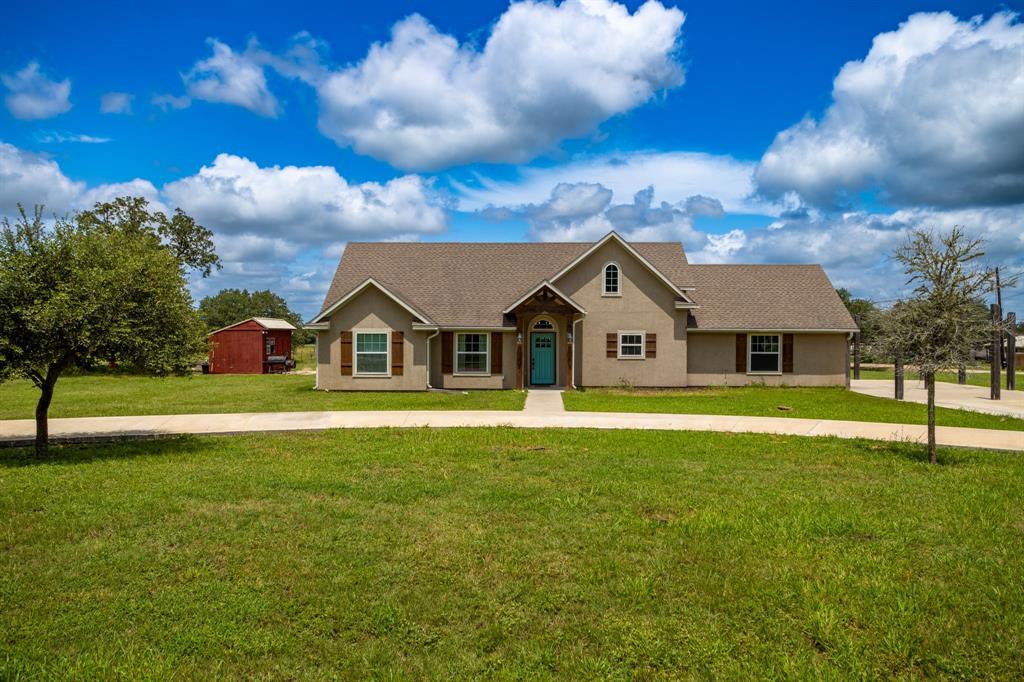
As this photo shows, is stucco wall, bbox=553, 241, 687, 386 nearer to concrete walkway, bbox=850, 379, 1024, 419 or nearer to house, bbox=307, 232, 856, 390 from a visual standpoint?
house, bbox=307, 232, 856, 390

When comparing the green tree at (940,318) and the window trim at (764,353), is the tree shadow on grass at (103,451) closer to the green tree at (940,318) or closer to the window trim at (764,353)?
the green tree at (940,318)

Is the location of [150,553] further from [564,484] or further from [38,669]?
[564,484]

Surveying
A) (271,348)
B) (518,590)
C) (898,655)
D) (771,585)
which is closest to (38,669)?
(518,590)

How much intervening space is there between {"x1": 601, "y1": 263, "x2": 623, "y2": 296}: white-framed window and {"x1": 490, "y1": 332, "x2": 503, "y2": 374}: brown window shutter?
4656 mm

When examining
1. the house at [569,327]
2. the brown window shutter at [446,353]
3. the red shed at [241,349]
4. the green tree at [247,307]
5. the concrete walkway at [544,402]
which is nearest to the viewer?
the concrete walkway at [544,402]

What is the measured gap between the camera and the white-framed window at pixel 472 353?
2436 cm

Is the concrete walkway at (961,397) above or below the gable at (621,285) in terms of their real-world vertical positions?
below

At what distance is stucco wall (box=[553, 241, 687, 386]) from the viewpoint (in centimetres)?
2467

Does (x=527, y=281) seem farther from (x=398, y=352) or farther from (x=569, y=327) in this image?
(x=398, y=352)

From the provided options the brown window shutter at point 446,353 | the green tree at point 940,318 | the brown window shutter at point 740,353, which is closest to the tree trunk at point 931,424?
the green tree at point 940,318

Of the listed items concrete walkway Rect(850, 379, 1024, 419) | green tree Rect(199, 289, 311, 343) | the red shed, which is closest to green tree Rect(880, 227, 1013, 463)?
concrete walkway Rect(850, 379, 1024, 419)

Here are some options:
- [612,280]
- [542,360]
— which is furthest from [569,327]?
[612,280]

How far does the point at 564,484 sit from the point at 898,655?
4791 millimetres

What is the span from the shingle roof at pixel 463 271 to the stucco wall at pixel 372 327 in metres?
1.16
